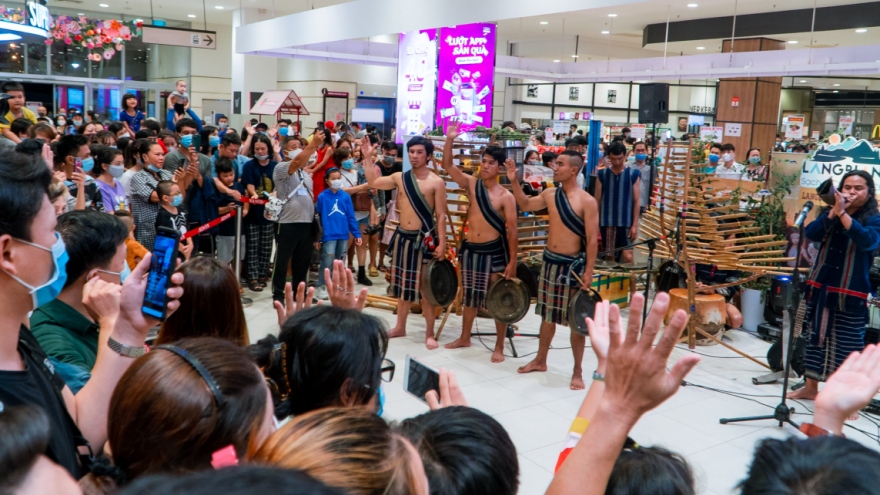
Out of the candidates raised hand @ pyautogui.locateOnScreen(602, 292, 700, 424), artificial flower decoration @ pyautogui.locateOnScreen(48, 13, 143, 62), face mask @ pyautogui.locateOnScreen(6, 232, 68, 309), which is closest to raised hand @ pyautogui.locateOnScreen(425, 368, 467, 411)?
raised hand @ pyautogui.locateOnScreen(602, 292, 700, 424)

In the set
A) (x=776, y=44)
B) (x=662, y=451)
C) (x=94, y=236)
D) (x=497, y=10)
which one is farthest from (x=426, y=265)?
(x=776, y=44)

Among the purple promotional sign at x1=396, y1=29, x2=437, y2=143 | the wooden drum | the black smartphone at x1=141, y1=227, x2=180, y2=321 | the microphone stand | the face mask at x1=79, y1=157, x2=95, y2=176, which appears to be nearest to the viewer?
the black smartphone at x1=141, y1=227, x2=180, y2=321

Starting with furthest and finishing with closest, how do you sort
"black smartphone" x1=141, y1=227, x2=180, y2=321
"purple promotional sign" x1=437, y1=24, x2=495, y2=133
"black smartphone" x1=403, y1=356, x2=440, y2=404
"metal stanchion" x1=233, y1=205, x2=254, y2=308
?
"purple promotional sign" x1=437, y1=24, x2=495, y2=133 < "metal stanchion" x1=233, y1=205, x2=254, y2=308 < "black smartphone" x1=403, y1=356, x2=440, y2=404 < "black smartphone" x1=141, y1=227, x2=180, y2=321

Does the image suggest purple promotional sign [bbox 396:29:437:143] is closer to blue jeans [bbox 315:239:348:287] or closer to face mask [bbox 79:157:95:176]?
blue jeans [bbox 315:239:348:287]

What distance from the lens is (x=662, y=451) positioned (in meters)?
1.64

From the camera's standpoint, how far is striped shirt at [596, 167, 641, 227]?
23.8 ft

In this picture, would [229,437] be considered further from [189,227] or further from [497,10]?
[497,10]

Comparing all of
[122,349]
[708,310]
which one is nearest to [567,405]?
[708,310]

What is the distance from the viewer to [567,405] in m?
4.69

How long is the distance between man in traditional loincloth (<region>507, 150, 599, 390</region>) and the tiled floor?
0.29 meters

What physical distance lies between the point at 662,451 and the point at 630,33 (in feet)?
54.3

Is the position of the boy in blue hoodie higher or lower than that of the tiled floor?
higher

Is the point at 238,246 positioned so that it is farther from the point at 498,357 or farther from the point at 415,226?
the point at 498,357

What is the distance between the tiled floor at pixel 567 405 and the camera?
394cm
